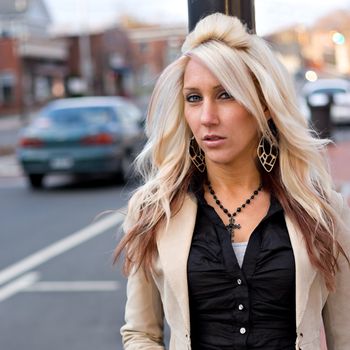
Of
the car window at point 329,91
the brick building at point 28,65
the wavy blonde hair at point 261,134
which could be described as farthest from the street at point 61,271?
the brick building at point 28,65

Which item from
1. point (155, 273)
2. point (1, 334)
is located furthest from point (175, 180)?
point (1, 334)

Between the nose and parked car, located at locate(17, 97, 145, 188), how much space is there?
38.0ft

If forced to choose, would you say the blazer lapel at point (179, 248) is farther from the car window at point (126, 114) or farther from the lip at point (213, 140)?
the car window at point (126, 114)

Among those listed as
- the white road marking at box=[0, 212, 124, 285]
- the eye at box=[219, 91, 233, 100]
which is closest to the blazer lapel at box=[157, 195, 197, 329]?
the eye at box=[219, 91, 233, 100]

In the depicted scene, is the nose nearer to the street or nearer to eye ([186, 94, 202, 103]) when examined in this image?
eye ([186, 94, 202, 103])

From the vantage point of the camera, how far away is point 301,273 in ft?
6.88

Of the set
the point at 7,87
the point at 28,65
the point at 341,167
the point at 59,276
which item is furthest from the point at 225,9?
the point at 28,65

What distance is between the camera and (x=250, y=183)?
230cm

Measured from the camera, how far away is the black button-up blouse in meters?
2.11

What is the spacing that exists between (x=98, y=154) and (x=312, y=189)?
1184 centimetres

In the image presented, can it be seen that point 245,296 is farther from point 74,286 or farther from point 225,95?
point 74,286

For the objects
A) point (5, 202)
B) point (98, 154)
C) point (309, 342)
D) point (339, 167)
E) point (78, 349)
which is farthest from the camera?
point (339, 167)

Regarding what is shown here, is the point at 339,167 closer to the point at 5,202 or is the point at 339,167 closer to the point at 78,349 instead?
the point at 5,202

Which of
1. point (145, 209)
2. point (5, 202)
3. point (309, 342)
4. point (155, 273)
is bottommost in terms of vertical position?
point (5, 202)
